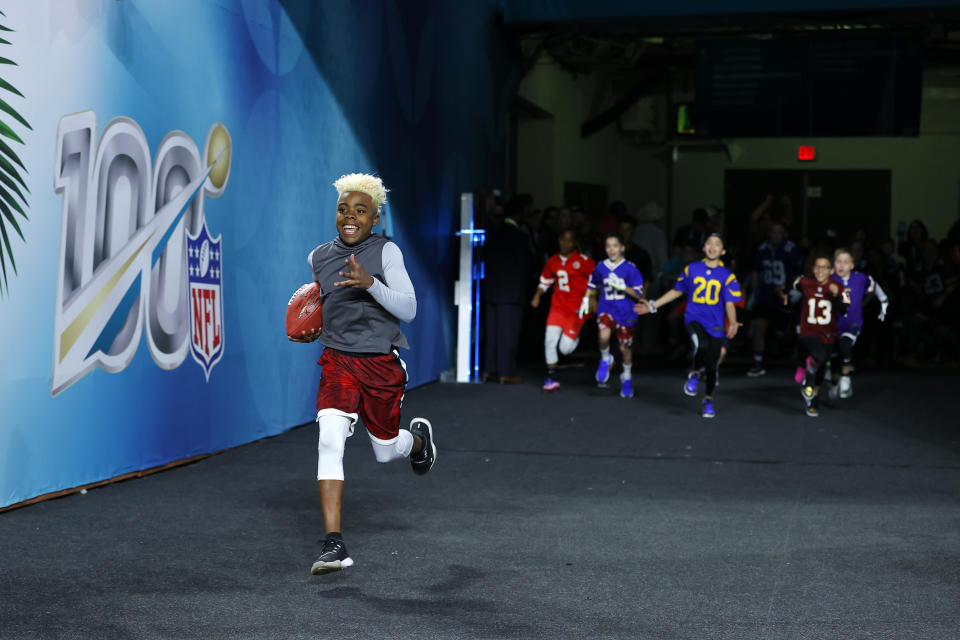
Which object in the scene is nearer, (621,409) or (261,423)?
(261,423)

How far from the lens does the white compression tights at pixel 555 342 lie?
12.5m

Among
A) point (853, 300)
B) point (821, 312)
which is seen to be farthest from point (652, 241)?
point (821, 312)

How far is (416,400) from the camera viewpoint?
11.8 m

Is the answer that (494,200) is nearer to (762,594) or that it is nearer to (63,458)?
(63,458)

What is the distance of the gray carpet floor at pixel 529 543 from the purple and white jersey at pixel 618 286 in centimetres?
232

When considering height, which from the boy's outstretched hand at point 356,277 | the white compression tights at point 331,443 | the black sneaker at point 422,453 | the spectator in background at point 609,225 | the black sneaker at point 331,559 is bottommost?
the black sneaker at point 331,559

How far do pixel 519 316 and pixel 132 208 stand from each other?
21.2 feet

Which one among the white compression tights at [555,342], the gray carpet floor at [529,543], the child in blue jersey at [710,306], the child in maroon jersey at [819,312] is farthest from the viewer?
the white compression tights at [555,342]

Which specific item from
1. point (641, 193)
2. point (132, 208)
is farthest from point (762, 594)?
point (641, 193)

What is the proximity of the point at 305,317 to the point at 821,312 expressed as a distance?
688 cm

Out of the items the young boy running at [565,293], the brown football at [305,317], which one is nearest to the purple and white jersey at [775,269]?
the young boy running at [565,293]

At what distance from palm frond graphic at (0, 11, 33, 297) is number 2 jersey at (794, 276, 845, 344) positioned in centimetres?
713

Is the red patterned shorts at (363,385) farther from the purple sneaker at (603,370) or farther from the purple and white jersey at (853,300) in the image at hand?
the purple and white jersey at (853,300)

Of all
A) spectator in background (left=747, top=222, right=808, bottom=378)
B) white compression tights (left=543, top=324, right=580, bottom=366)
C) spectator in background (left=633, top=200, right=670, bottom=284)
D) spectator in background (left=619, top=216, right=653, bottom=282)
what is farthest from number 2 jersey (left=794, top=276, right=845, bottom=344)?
spectator in background (left=633, top=200, right=670, bottom=284)
